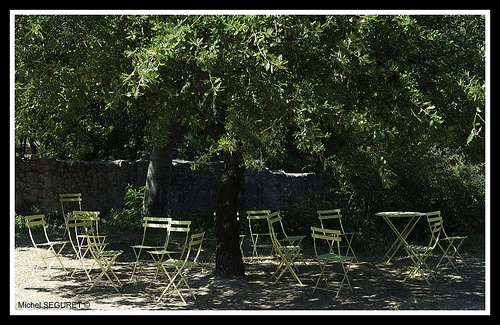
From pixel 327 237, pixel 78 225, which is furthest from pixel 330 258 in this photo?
pixel 78 225

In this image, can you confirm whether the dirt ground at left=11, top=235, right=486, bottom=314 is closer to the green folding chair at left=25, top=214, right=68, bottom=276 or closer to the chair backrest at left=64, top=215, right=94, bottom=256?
the green folding chair at left=25, top=214, right=68, bottom=276

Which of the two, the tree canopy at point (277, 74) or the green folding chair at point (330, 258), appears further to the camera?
the green folding chair at point (330, 258)

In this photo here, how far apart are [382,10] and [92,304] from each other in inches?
175

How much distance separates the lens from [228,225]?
8.45 m

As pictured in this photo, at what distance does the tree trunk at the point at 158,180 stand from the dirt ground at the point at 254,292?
3.53 m

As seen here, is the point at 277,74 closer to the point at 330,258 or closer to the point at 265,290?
the point at 330,258

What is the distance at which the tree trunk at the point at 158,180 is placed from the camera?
42.7ft

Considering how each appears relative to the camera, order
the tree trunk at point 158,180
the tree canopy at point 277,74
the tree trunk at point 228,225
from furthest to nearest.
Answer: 1. the tree trunk at point 158,180
2. the tree trunk at point 228,225
3. the tree canopy at point 277,74

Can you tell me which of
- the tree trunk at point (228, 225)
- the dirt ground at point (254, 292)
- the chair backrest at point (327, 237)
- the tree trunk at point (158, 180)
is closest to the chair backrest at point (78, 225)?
the dirt ground at point (254, 292)

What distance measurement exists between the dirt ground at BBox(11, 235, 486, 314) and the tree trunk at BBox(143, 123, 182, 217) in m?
3.53

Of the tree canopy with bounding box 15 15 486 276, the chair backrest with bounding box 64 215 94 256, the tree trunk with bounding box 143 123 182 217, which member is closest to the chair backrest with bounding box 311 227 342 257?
the tree canopy with bounding box 15 15 486 276

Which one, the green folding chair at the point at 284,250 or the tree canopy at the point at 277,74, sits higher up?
the tree canopy at the point at 277,74

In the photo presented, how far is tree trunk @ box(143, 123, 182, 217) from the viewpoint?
1302 cm

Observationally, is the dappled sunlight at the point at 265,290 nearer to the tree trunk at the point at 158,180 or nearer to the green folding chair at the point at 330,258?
the green folding chair at the point at 330,258
